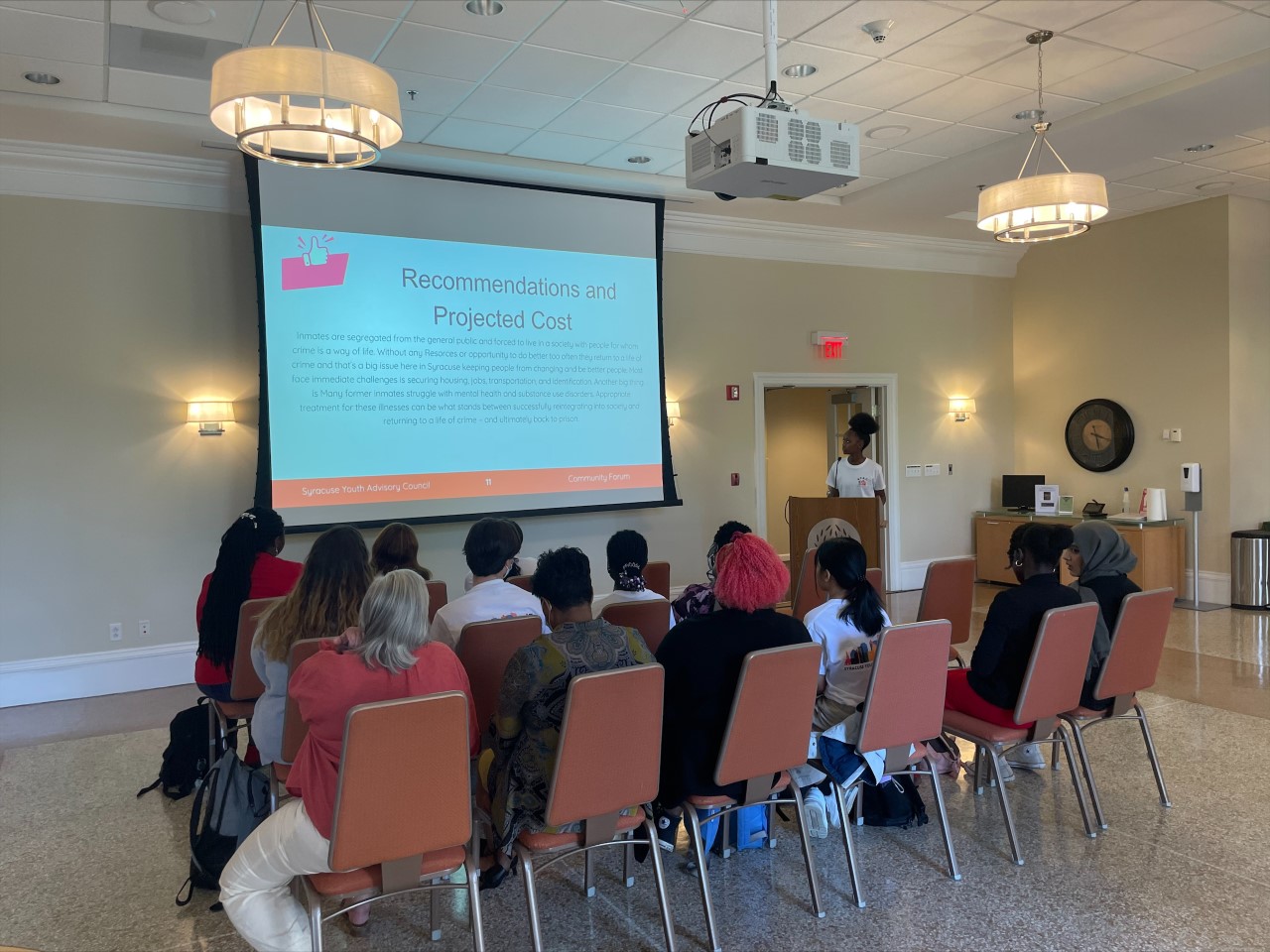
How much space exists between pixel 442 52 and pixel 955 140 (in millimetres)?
3533

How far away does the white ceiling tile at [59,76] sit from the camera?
14.6ft

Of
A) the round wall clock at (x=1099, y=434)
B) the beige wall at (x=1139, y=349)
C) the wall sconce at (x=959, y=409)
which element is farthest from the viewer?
the wall sconce at (x=959, y=409)

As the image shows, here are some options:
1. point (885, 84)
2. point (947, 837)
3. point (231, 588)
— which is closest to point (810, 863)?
point (947, 837)

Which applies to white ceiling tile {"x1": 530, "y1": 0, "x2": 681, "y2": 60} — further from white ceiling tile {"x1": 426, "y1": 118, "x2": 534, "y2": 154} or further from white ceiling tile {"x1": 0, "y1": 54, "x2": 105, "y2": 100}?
white ceiling tile {"x1": 0, "y1": 54, "x2": 105, "y2": 100}

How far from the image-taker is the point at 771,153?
3.54m

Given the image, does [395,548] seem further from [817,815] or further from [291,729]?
[817,815]

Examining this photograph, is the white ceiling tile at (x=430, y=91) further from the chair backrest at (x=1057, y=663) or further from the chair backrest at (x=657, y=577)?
the chair backrest at (x=1057, y=663)

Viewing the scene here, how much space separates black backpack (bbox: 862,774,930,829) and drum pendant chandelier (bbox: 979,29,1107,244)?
2802mm

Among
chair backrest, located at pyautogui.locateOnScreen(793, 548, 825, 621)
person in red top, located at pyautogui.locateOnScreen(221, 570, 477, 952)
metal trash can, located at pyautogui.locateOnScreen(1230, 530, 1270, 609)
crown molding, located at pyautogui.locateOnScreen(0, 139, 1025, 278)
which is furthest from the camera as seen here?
metal trash can, located at pyautogui.locateOnScreen(1230, 530, 1270, 609)

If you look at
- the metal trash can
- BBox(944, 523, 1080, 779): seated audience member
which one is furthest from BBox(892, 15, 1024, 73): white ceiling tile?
the metal trash can

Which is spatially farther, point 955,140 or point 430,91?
Answer: point 955,140

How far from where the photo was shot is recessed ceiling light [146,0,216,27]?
3.97 metres

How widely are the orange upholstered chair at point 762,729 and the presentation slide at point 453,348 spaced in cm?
407

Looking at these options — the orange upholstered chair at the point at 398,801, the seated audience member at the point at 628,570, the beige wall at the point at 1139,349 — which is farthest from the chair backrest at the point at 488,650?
the beige wall at the point at 1139,349
